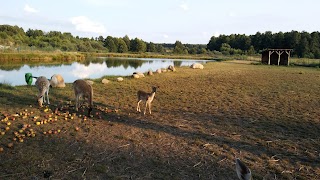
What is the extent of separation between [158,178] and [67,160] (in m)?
2.27

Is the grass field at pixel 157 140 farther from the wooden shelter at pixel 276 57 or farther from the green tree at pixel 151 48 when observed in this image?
the green tree at pixel 151 48

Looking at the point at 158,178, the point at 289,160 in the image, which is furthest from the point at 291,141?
the point at 158,178

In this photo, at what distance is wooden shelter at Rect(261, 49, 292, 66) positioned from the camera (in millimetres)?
53581

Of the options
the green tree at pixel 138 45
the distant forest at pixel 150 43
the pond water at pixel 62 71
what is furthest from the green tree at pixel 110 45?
the pond water at pixel 62 71

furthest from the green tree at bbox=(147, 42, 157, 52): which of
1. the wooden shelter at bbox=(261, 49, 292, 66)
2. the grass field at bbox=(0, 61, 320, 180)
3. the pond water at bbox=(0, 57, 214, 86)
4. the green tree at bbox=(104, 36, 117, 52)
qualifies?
Result: the grass field at bbox=(0, 61, 320, 180)

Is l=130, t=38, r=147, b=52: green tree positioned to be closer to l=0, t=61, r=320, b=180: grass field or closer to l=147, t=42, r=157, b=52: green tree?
l=147, t=42, r=157, b=52: green tree

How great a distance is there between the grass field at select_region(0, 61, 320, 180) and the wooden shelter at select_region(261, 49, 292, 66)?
143 ft

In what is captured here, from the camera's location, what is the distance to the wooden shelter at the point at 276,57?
53.6m

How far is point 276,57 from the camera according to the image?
184ft

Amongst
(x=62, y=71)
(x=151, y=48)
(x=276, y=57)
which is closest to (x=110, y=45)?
(x=151, y=48)

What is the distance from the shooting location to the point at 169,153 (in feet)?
23.5

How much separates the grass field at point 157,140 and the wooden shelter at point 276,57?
1720 inches

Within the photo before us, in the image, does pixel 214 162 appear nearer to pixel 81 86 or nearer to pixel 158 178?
pixel 158 178

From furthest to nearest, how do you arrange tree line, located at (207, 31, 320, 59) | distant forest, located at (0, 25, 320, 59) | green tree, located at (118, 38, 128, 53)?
green tree, located at (118, 38, 128, 53)
tree line, located at (207, 31, 320, 59)
distant forest, located at (0, 25, 320, 59)
